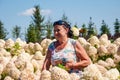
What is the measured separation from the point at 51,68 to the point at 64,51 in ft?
4.57

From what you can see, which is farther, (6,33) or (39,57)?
(6,33)

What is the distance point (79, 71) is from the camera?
6.06 meters

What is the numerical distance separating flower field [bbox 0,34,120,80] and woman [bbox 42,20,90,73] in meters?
0.23

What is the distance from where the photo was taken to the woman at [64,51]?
6.09m

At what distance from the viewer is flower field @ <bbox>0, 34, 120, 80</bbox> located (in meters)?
3.79

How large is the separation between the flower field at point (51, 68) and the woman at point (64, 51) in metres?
0.23

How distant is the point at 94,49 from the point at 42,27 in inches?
1588

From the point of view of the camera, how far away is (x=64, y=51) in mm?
6273

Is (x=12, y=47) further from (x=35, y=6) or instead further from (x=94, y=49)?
(x=35, y=6)

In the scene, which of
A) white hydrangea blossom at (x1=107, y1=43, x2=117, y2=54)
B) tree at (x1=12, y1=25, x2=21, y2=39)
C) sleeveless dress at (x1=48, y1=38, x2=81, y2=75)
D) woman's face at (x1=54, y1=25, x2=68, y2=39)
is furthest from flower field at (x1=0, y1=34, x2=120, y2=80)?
tree at (x1=12, y1=25, x2=21, y2=39)

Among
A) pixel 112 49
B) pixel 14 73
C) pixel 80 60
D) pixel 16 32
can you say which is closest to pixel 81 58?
pixel 80 60

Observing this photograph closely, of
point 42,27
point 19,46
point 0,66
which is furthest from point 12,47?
point 42,27

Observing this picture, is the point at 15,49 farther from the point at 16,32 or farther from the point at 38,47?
the point at 16,32

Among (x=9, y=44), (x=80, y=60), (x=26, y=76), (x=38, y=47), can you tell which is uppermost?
(x=9, y=44)
